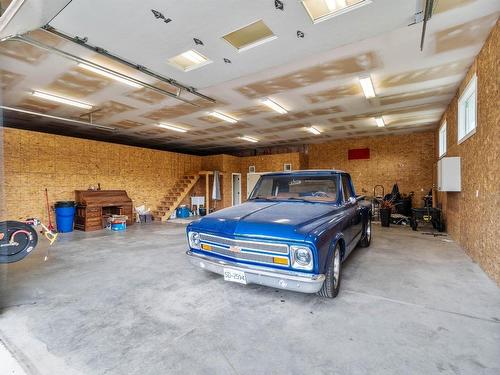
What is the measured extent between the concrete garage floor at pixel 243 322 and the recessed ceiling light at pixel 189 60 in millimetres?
3621

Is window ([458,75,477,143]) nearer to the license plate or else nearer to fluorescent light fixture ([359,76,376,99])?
fluorescent light fixture ([359,76,376,99])

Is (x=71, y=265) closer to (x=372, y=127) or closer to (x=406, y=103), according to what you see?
(x=406, y=103)

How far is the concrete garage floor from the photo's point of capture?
1.87 metres

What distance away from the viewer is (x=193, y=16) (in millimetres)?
3184

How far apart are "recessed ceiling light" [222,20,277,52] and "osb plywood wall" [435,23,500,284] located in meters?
3.14

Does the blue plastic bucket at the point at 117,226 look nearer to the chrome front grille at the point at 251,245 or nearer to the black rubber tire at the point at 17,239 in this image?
the black rubber tire at the point at 17,239

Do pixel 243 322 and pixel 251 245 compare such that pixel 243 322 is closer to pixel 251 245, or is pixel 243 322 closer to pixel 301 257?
pixel 251 245

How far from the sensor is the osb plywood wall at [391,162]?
409 inches

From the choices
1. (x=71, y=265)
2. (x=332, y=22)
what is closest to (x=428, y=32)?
(x=332, y=22)

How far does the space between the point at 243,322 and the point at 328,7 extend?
383 centimetres

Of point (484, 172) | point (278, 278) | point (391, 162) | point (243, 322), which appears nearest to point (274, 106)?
point (484, 172)

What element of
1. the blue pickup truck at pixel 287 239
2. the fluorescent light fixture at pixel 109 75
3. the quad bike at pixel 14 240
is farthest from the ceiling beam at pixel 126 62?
the blue pickup truck at pixel 287 239

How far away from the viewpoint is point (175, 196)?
11.7 metres

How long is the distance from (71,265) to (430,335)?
5.26 meters
